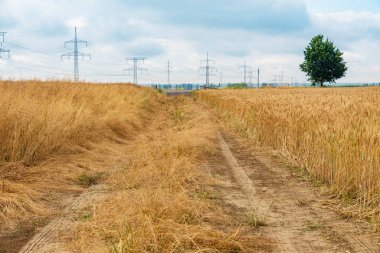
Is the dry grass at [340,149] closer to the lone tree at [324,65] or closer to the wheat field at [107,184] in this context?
the wheat field at [107,184]

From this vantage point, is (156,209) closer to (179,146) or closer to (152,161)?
(152,161)

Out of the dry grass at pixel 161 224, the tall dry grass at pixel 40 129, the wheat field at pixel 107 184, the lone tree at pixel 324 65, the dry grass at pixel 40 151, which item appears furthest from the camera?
the lone tree at pixel 324 65

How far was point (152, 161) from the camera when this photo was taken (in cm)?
920

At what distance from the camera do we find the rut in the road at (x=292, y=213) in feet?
16.1

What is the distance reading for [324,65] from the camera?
83.2 m

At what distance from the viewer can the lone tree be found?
82.9 metres

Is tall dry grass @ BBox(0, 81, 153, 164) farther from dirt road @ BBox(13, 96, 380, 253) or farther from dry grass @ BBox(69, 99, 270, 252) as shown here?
dry grass @ BBox(69, 99, 270, 252)

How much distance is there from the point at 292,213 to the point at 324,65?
81.2m

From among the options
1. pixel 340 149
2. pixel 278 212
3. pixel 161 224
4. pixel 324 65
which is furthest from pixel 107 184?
pixel 324 65

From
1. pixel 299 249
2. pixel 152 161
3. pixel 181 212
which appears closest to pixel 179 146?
pixel 152 161

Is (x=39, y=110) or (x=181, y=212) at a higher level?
(x=39, y=110)

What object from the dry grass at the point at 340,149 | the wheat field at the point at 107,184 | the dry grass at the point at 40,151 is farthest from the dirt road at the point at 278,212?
the dry grass at the point at 40,151

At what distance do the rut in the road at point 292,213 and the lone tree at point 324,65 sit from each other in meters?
77.0

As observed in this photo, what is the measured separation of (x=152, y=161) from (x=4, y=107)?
3.16 m
